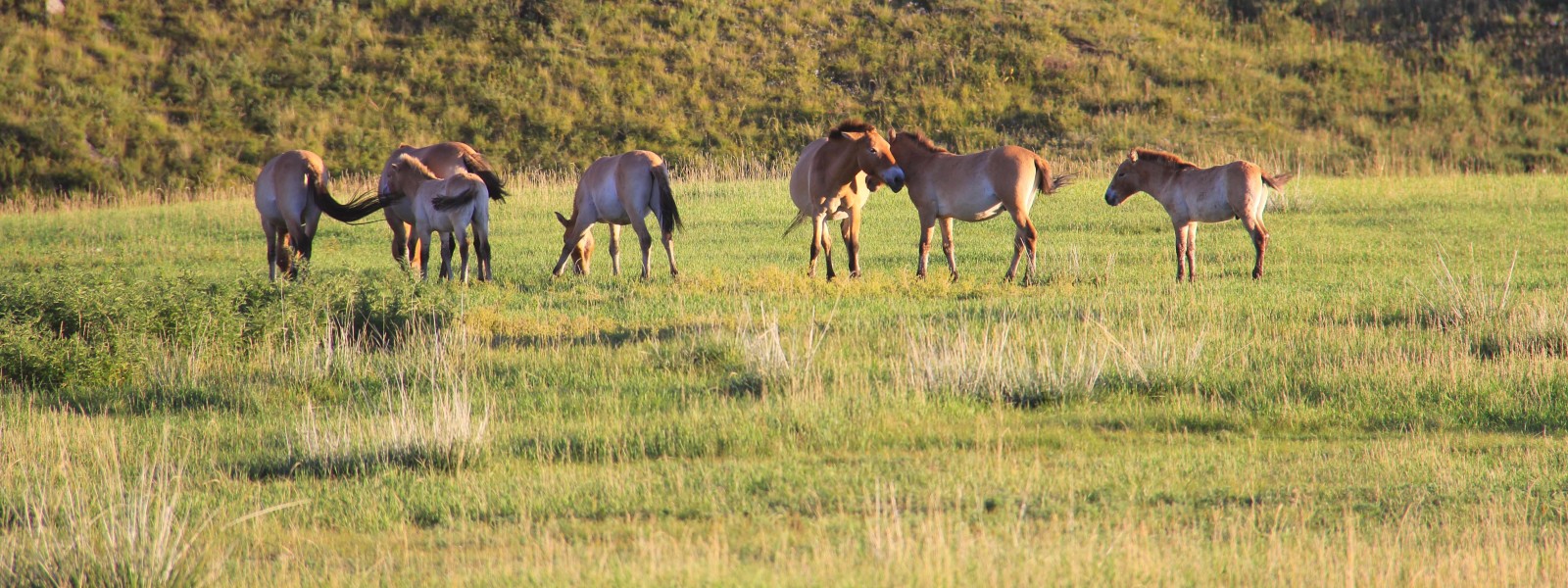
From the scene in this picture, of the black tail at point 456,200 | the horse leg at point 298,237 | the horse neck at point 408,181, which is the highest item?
the horse neck at point 408,181

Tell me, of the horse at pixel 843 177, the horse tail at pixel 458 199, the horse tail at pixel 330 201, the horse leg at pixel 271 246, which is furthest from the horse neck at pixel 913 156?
the horse leg at pixel 271 246

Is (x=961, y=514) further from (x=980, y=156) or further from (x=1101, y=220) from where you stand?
(x=1101, y=220)

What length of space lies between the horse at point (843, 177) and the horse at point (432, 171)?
3493 mm

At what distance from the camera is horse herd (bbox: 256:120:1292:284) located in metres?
13.7

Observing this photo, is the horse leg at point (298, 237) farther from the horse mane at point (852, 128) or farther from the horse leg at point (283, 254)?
the horse mane at point (852, 128)

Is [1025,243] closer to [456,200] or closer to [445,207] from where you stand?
[456,200]

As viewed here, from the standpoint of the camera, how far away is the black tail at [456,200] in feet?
45.3

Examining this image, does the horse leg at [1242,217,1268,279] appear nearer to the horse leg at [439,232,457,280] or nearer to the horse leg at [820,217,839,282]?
the horse leg at [820,217,839,282]

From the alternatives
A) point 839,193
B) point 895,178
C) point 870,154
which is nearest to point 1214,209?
point 895,178

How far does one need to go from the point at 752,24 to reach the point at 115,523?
39174 mm

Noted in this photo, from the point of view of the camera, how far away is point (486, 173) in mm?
15328

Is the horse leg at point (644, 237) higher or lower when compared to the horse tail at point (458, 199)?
lower

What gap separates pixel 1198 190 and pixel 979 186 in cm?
231

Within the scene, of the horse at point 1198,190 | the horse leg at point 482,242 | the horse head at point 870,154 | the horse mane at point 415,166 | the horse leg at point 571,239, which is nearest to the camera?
the horse head at point 870,154
